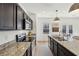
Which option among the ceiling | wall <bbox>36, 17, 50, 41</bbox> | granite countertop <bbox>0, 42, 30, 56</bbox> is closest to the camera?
granite countertop <bbox>0, 42, 30, 56</bbox>

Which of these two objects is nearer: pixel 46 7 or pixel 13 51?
pixel 13 51

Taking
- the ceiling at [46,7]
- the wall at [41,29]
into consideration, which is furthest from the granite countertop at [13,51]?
the wall at [41,29]

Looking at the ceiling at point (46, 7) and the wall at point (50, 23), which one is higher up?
the ceiling at point (46, 7)

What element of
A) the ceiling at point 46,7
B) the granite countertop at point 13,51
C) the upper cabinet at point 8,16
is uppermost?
the ceiling at point 46,7

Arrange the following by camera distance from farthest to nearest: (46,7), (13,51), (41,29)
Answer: (41,29) → (46,7) → (13,51)

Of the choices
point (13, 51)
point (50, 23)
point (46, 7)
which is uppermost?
point (46, 7)

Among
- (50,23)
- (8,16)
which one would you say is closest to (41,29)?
(50,23)

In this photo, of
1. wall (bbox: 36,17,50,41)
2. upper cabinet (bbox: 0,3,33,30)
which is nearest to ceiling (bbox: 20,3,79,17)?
upper cabinet (bbox: 0,3,33,30)

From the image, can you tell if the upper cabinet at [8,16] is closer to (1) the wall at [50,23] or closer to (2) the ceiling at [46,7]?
(2) the ceiling at [46,7]

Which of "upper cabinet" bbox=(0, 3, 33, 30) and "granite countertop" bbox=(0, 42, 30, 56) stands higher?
"upper cabinet" bbox=(0, 3, 33, 30)

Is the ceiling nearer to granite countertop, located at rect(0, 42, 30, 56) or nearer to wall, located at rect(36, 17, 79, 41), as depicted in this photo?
granite countertop, located at rect(0, 42, 30, 56)

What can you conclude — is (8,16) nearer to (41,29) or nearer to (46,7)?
(46,7)

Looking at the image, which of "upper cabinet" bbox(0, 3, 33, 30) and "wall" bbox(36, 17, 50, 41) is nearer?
"upper cabinet" bbox(0, 3, 33, 30)

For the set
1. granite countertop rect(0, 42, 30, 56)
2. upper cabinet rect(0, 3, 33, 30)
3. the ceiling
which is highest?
the ceiling
